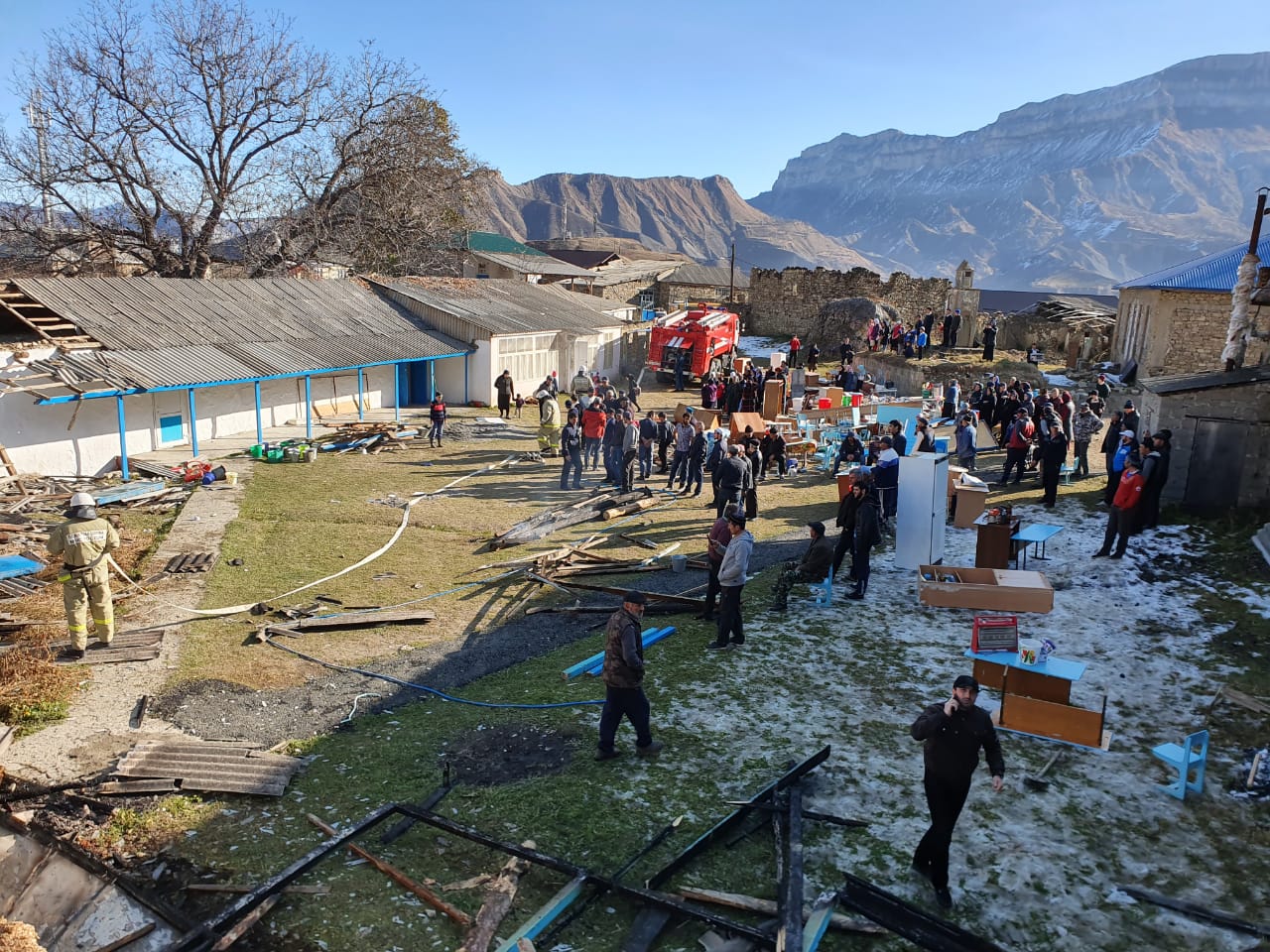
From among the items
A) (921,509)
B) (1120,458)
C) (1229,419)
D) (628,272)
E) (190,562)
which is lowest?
(190,562)

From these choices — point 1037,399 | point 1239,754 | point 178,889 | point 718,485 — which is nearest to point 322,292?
point 718,485

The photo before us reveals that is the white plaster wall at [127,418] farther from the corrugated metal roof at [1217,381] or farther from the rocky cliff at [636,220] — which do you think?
the rocky cliff at [636,220]

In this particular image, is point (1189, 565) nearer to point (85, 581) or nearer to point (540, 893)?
point (540, 893)

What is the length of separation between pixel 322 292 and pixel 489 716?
23.0 metres

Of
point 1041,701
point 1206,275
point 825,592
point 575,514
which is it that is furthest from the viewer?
point 1206,275

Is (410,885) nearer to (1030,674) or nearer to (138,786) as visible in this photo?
(138,786)

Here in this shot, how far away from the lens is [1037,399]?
2130 cm

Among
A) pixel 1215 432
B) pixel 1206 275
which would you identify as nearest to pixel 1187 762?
pixel 1215 432

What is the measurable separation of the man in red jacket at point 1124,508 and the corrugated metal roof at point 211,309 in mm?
20221

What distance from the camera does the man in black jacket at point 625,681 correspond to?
24.8ft

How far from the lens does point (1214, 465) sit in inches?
582

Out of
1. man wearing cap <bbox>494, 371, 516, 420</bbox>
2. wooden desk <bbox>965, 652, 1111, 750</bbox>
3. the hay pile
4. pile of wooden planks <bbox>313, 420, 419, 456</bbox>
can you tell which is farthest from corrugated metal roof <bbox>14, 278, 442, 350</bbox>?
wooden desk <bbox>965, 652, 1111, 750</bbox>

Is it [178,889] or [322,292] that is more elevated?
[322,292]

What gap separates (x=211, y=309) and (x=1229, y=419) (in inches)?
931
